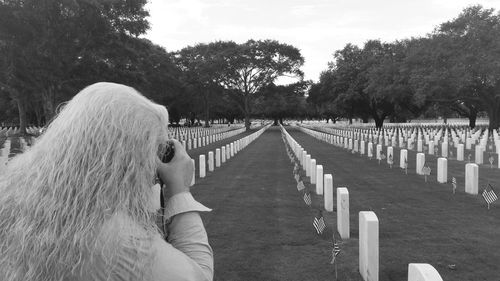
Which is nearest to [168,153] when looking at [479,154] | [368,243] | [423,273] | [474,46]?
[423,273]

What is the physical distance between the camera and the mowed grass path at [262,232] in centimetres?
558

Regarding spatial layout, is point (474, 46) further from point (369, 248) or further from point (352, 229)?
point (369, 248)

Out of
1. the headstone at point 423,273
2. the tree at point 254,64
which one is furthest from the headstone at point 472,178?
the tree at point 254,64

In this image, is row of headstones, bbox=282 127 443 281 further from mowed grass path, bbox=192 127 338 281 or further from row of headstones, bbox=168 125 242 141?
row of headstones, bbox=168 125 242 141

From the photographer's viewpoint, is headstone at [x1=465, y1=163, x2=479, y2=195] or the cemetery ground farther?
headstone at [x1=465, y1=163, x2=479, y2=195]

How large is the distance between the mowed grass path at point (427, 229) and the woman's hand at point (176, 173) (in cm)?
422

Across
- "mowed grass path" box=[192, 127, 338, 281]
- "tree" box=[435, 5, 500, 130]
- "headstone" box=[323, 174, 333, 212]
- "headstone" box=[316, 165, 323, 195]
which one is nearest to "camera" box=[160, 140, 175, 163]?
"mowed grass path" box=[192, 127, 338, 281]

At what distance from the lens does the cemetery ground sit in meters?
5.58

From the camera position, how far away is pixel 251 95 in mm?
60156

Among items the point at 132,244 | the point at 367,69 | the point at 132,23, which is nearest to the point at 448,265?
the point at 132,244

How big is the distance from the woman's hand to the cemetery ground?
12.9ft

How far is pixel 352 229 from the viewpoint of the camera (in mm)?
7547

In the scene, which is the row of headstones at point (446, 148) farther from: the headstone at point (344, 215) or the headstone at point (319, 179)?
the headstone at point (344, 215)

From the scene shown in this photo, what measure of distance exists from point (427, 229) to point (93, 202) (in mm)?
6913
